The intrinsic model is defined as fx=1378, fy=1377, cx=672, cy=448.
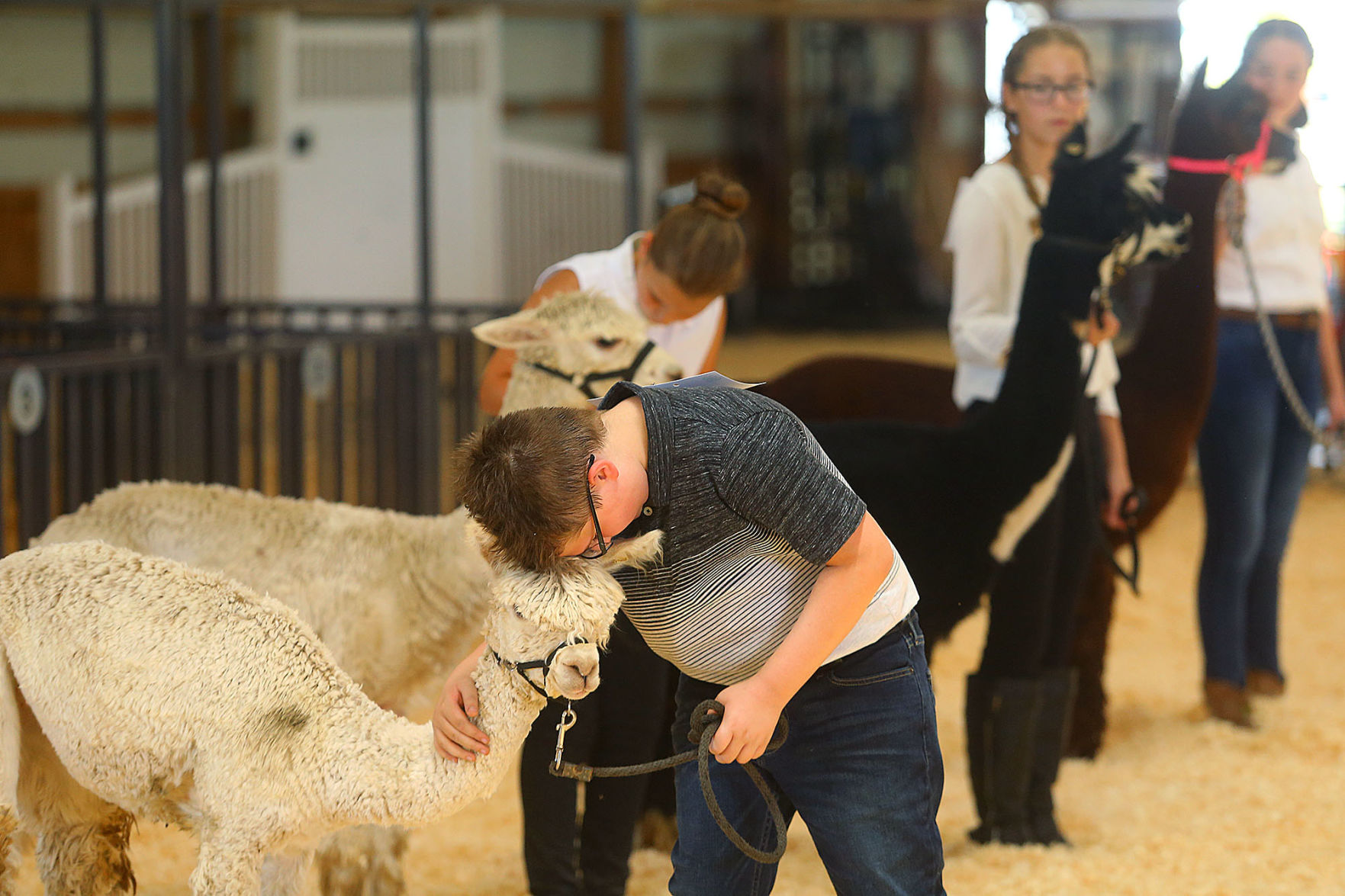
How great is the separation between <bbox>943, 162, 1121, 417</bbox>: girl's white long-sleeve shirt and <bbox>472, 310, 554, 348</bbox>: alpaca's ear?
0.94 meters

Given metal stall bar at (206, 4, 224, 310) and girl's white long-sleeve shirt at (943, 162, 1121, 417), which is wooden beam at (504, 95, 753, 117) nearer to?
metal stall bar at (206, 4, 224, 310)

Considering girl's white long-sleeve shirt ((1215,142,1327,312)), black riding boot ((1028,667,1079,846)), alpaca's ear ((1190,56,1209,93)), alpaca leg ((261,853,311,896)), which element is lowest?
black riding boot ((1028,667,1079,846))

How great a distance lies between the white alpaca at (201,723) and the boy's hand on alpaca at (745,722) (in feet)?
0.76

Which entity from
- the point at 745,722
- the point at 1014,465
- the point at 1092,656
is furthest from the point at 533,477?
the point at 1092,656

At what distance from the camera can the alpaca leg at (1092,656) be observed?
3.57 m

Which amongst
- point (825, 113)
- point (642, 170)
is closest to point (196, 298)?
point (642, 170)

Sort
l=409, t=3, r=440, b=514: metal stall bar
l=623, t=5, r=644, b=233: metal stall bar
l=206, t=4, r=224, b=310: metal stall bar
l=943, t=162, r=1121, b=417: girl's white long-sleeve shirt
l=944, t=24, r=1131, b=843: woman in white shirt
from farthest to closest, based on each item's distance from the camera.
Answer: l=206, t=4, r=224, b=310: metal stall bar → l=623, t=5, r=644, b=233: metal stall bar → l=409, t=3, r=440, b=514: metal stall bar → l=943, t=162, r=1121, b=417: girl's white long-sleeve shirt → l=944, t=24, r=1131, b=843: woman in white shirt

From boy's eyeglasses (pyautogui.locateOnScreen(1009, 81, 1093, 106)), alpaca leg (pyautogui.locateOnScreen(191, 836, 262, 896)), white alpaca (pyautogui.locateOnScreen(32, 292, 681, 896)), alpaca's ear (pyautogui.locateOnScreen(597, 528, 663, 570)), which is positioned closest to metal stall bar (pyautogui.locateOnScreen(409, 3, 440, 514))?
white alpaca (pyautogui.locateOnScreen(32, 292, 681, 896))

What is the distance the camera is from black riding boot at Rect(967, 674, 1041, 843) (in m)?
2.90

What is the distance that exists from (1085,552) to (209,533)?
1.81 m

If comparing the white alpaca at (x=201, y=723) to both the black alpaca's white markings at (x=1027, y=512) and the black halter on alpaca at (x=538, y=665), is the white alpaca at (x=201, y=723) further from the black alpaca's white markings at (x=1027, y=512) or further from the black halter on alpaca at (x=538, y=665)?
the black alpaca's white markings at (x=1027, y=512)

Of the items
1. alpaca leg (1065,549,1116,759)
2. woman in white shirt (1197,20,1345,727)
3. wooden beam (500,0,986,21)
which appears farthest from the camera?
wooden beam (500,0,986,21)

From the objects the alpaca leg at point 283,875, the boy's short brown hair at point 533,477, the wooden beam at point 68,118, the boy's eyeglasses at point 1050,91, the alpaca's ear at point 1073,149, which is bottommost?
the alpaca leg at point 283,875

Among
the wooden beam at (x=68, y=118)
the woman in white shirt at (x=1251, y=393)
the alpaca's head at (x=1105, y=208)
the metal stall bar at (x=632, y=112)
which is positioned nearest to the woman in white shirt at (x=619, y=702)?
the alpaca's head at (x=1105, y=208)
